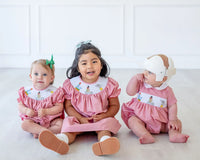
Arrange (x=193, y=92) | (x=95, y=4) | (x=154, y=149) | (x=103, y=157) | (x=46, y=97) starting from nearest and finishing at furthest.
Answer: (x=103, y=157)
(x=154, y=149)
(x=46, y=97)
(x=193, y=92)
(x=95, y=4)

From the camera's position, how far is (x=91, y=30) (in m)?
4.94

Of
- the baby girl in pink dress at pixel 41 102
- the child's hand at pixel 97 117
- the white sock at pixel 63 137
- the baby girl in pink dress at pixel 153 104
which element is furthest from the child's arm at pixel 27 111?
the baby girl in pink dress at pixel 153 104

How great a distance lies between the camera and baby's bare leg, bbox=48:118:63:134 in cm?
209

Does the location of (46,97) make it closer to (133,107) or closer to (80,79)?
(80,79)

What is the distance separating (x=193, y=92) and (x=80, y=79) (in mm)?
1563

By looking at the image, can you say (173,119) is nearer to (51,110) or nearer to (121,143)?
(121,143)

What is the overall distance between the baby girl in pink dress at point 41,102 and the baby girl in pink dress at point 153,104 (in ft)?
1.50

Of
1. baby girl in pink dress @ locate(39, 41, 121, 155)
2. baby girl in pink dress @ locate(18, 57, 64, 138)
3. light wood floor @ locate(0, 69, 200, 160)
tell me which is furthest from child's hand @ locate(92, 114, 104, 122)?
baby girl in pink dress @ locate(18, 57, 64, 138)

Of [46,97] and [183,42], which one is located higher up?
[183,42]

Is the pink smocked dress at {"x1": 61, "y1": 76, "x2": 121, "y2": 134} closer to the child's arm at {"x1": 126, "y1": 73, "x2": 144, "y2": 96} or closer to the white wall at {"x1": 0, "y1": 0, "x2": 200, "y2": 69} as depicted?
the child's arm at {"x1": 126, "y1": 73, "x2": 144, "y2": 96}

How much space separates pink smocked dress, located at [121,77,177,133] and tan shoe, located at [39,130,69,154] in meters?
0.55

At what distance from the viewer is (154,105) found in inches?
83.3

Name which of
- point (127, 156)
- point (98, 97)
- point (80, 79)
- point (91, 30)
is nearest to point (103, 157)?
point (127, 156)

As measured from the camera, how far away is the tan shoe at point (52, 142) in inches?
69.4
